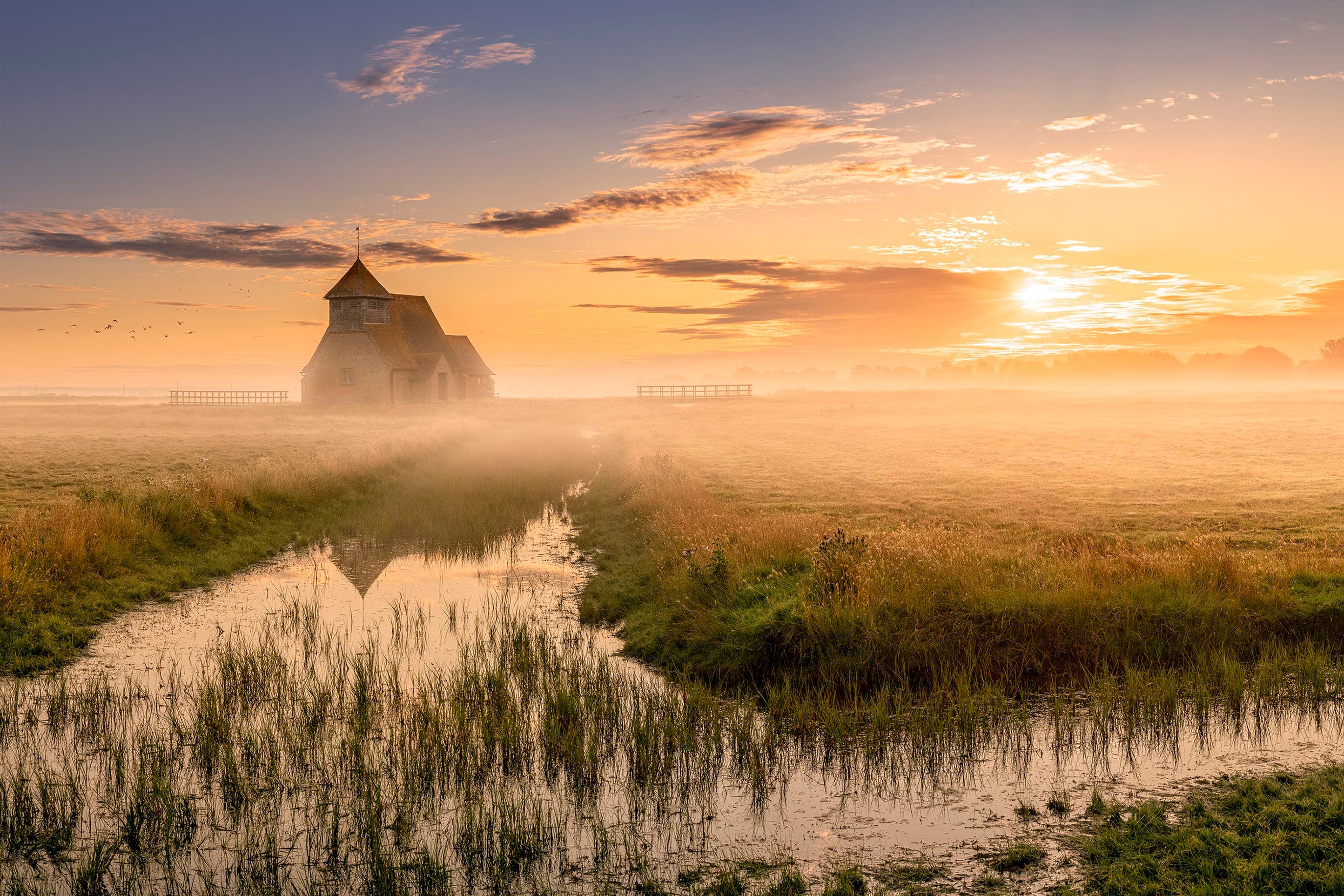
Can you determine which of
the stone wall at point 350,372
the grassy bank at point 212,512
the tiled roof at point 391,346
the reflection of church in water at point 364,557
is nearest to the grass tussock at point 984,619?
the reflection of church in water at point 364,557

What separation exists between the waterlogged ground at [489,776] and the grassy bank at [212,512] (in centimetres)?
259

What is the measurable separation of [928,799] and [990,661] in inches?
150

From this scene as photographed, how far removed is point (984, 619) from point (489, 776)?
274 inches

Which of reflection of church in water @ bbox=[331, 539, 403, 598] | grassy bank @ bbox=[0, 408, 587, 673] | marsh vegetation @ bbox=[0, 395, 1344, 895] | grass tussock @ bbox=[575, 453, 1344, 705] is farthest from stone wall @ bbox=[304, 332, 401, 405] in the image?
grass tussock @ bbox=[575, 453, 1344, 705]

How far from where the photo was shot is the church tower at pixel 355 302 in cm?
7238

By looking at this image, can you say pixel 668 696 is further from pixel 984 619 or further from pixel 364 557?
pixel 364 557

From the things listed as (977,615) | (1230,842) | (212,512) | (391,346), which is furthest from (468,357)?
(1230,842)

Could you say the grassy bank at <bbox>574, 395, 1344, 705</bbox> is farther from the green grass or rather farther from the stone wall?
the stone wall

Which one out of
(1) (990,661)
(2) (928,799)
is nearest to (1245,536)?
(1) (990,661)

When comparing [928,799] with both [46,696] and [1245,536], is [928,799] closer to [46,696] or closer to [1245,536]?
[46,696]

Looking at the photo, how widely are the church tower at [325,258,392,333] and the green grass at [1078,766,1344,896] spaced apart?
73.5m

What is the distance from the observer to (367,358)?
71562 millimetres

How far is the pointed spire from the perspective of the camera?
72250 mm

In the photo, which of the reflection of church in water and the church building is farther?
the church building
